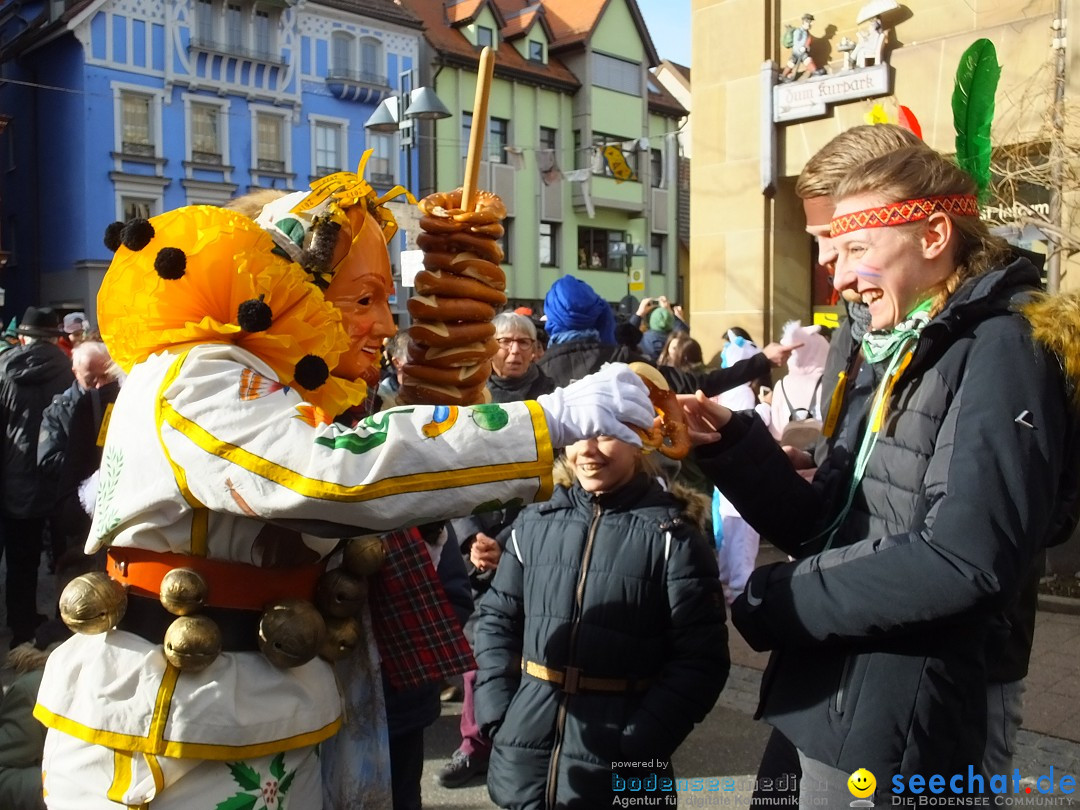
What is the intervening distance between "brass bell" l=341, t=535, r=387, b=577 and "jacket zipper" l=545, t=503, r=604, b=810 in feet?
2.94

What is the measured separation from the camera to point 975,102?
7.82ft

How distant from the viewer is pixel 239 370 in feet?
5.46


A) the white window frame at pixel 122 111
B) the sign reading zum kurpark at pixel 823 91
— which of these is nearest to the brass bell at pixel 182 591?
the sign reading zum kurpark at pixel 823 91

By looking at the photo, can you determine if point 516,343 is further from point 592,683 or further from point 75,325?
point 75,325

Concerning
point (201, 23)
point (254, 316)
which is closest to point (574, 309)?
point (254, 316)

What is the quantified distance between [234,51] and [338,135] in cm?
338

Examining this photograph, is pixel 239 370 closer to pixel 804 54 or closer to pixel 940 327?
pixel 940 327

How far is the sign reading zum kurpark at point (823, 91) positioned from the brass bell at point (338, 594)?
7735mm

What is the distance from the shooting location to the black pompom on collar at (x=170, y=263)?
1698 millimetres

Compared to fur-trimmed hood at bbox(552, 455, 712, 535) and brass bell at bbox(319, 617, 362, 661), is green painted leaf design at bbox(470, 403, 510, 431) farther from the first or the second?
fur-trimmed hood at bbox(552, 455, 712, 535)

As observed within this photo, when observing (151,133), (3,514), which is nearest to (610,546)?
(3,514)

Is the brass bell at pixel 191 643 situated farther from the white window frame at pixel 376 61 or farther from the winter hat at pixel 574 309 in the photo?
the white window frame at pixel 376 61

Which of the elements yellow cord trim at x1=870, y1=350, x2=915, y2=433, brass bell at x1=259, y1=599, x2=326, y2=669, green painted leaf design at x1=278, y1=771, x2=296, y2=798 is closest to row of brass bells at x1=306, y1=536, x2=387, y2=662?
brass bell at x1=259, y1=599, x2=326, y2=669

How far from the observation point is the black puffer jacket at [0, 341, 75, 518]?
18.6 ft
